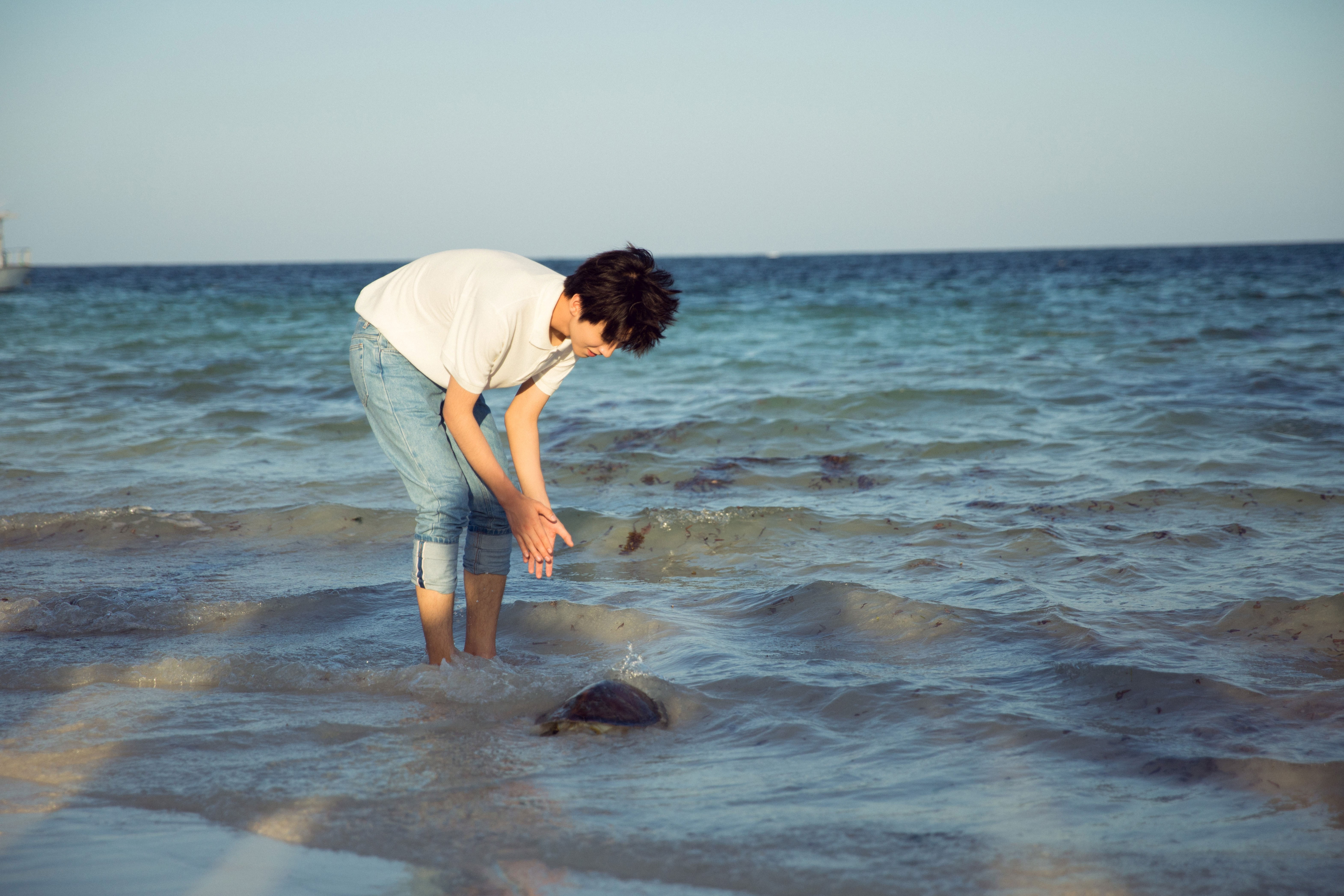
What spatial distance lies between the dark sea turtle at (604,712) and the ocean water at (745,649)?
5 cm

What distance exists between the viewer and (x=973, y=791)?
2.42 meters

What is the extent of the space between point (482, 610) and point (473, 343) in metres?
1.06

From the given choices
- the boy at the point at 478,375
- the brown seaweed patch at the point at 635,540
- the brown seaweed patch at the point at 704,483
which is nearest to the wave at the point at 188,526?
the brown seaweed patch at the point at 635,540

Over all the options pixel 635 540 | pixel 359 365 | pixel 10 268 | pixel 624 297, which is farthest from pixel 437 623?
pixel 10 268

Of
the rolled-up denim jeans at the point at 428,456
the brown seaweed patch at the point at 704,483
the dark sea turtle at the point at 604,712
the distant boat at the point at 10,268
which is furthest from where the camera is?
the distant boat at the point at 10,268

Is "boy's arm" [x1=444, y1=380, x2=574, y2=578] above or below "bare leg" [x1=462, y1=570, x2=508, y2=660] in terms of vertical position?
above

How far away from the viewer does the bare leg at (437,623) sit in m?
3.13

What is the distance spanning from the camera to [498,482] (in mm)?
2750

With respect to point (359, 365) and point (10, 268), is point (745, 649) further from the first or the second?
point (10, 268)

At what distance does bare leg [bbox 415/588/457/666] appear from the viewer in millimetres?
3133

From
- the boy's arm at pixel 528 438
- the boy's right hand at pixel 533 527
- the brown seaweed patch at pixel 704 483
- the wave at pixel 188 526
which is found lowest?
the wave at pixel 188 526

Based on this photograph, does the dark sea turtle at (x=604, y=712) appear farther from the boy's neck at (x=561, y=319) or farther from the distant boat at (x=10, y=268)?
the distant boat at (x=10, y=268)

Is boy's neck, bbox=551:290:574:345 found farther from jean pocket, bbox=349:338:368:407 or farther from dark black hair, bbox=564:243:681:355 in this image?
jean pocket, bbox=349:338:368:407

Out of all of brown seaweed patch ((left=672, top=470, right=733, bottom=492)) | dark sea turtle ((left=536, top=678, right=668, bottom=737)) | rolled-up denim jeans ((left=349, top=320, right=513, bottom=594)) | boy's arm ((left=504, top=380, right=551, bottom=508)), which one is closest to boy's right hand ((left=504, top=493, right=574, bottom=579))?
rolled-up denim jeans ((left=349, top=320, right=513, bottom=594))
